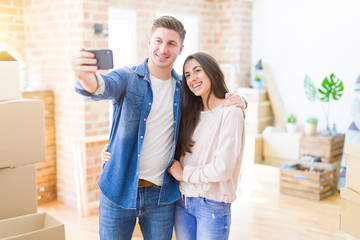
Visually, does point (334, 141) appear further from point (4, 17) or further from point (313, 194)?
point (4, 17)

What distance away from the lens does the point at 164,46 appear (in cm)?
180

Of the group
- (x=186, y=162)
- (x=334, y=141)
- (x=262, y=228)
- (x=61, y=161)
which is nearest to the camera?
(x=186, y=162)

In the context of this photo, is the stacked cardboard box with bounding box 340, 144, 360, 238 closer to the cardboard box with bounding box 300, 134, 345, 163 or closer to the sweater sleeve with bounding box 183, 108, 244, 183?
the sweater sleeve with bounding box 183, 108, 244, 183

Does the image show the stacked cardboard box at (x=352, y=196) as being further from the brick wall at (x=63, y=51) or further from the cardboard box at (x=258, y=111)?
the cardboard box at (x=258, y=111)

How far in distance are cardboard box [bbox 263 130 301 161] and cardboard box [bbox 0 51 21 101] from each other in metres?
3.69

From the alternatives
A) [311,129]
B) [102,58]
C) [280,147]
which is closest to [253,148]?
[280,147]

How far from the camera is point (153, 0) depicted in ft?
16.1

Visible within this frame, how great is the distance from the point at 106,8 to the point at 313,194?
9.09 ft

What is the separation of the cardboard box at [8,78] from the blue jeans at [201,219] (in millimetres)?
1089

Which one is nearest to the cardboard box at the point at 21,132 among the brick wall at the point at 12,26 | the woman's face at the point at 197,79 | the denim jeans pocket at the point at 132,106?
the denim jeans pocket at the point at 132,106

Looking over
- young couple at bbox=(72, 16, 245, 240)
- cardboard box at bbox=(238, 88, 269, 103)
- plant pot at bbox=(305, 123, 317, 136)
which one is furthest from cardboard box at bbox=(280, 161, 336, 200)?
young couple at bbox=(72, 16, 245, 240)

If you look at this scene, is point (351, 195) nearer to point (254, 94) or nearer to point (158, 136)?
point (158, 136)

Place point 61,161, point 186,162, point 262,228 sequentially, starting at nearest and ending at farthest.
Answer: point 186,162 < point 262,228 < point 61,161

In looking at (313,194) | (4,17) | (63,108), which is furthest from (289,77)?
(4,17)
